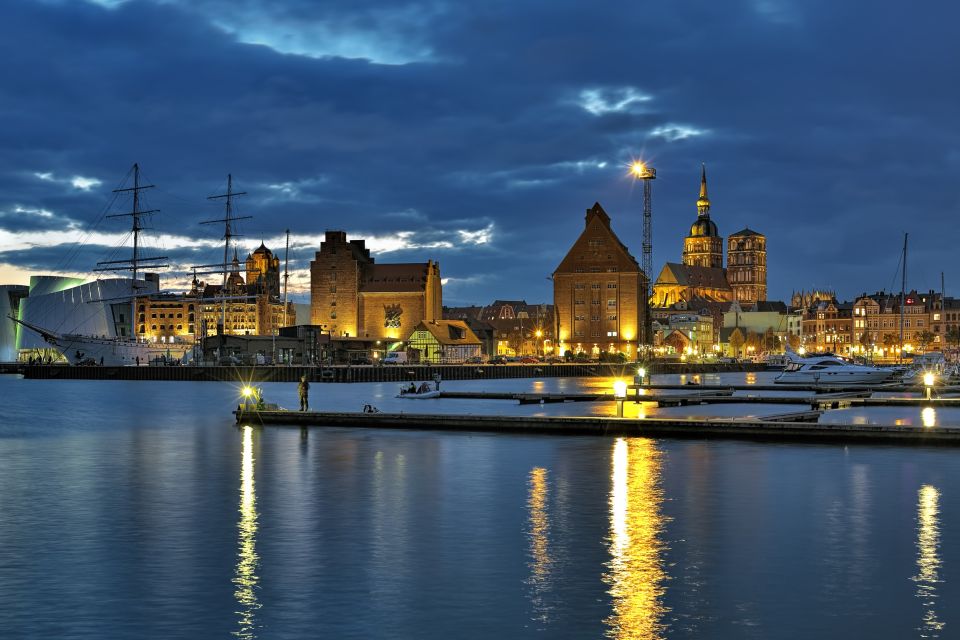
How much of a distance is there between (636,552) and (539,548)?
215 centimetres

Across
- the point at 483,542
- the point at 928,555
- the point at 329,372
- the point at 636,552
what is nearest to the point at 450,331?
the point at 329,372

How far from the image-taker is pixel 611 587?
19141 mm

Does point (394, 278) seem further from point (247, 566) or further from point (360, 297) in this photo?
point (247, 566)

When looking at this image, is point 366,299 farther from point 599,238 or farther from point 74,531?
point 74,531

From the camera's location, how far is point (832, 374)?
123375 mm

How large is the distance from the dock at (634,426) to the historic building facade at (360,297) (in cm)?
13046

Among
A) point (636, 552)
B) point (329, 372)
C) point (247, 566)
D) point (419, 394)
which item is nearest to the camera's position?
point (247, 566)

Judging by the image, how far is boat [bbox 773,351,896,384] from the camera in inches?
4717

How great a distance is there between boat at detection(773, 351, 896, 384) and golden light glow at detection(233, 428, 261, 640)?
9783cm

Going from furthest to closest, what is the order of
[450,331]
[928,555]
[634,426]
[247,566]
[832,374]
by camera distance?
[450,331] → [832,374] → [634,426] → [928,555] → [247,566]

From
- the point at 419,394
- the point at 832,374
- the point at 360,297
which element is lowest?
the point at 419,394

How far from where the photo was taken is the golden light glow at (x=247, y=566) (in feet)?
55.5

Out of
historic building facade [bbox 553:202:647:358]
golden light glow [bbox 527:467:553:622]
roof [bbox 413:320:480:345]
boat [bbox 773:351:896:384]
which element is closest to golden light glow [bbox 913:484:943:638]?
golden light glow [bbox 527:467:553:622]

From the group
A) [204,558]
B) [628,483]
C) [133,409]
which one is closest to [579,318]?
[133,409]
